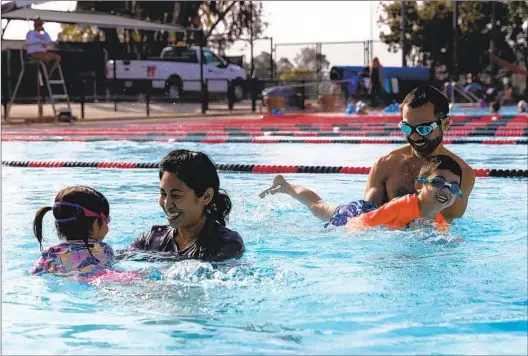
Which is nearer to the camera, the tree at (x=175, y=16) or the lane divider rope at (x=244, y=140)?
the lane divider rope at (x=244, y=140)

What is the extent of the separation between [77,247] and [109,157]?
7.40 metres

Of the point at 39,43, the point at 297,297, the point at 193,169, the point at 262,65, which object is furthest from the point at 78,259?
the point at 262,65

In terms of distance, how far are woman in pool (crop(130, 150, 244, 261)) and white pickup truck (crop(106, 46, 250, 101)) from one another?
2201 cm

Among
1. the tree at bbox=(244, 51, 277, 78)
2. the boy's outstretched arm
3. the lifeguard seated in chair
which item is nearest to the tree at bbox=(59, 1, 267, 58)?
the tree at bbox=(244, 51, 277, 78)

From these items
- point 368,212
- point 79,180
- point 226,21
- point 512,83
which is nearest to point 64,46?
point 226,21

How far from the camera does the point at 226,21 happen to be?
131 ft

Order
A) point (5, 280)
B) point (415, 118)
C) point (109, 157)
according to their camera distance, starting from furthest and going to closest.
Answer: point (109, 157) < point (415, 118) < point (5, 280)

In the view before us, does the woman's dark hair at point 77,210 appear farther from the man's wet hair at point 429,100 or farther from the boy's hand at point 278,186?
the man's wet hair at point 429,100

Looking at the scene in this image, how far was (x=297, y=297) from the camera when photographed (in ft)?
13.5

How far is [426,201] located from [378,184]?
890 mm

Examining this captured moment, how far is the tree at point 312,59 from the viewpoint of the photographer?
97.5ft

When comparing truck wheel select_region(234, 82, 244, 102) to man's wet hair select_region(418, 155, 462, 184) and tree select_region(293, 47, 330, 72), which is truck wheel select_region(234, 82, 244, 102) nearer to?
tree select_region(293, 47, 330, 72)

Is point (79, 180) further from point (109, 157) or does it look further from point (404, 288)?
point (404, 288)

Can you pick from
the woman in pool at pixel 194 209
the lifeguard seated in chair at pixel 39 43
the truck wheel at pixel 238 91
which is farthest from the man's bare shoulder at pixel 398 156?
the truck wheel at pixel 238 91
